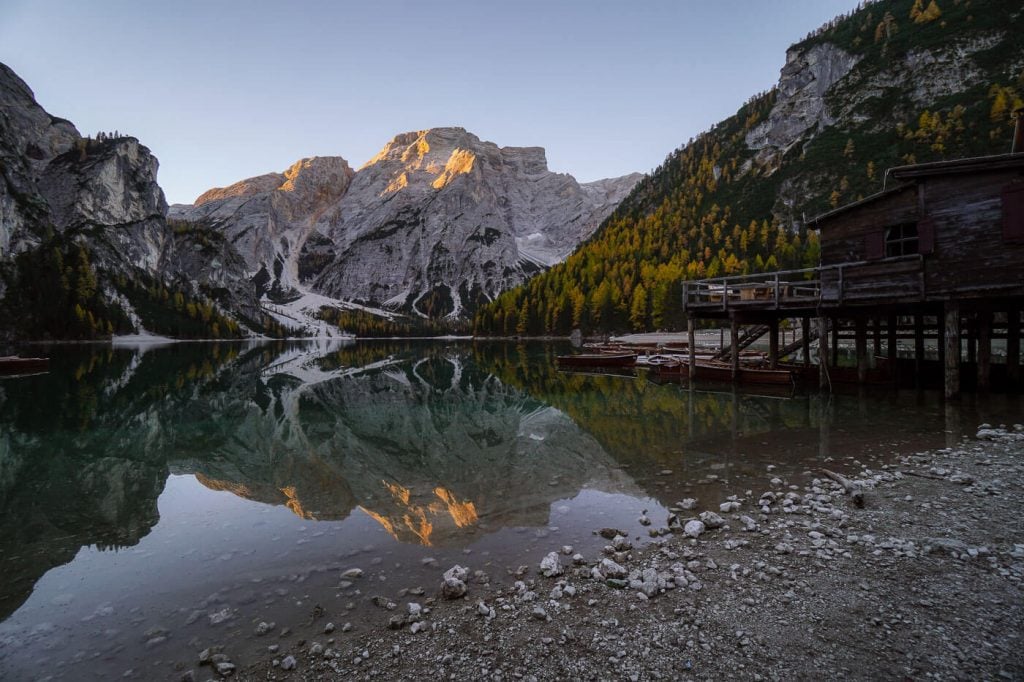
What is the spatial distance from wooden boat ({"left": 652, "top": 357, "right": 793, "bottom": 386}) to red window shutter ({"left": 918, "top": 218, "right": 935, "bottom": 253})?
9.15 metres

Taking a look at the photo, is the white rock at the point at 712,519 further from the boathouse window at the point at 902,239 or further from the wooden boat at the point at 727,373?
the wooden boat at the point at 727,373

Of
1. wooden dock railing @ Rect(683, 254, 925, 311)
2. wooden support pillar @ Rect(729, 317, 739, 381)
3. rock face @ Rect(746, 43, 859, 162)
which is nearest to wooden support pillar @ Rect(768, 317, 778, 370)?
wooden support pillar @ Rect(729, 317, 739, 381)

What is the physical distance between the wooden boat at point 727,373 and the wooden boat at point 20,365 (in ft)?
214

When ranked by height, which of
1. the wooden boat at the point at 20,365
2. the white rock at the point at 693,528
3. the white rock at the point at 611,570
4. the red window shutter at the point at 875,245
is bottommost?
the white rock at the point at 693,528

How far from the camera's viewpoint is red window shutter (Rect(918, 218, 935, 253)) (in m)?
22.0

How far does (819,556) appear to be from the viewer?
768 cm

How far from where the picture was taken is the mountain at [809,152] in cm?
11162

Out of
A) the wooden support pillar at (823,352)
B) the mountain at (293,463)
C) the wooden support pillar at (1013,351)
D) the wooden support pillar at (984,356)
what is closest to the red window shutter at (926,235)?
the wooden support pillar at (984,356)

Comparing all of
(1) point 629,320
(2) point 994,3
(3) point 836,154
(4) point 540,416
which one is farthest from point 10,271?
(2) point 994,3

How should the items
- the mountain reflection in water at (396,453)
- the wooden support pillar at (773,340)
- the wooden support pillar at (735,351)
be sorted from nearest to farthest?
the mountain reflection in water at (396,453) → the wooden support pillar at (735,351) → the wooden support pillar at (773,340)

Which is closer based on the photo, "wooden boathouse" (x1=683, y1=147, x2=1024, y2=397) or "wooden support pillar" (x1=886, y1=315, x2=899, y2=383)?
"wooden boathouse" (x1=683, y1=147, x2=1024, y2=397)

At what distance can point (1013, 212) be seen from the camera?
20328 millimetres

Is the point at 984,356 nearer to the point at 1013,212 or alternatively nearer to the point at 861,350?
the point at 1013,212

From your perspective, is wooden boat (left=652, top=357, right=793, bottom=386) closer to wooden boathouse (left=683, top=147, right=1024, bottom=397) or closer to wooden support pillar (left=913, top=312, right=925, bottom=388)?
wooden boathouse (left=683, top=147, right=1024, bottom=397)
